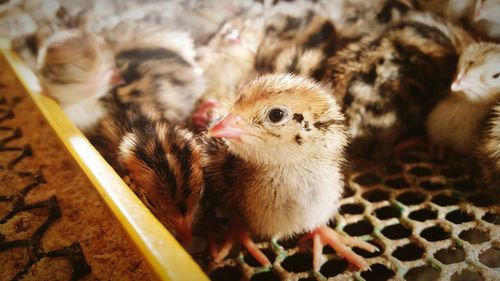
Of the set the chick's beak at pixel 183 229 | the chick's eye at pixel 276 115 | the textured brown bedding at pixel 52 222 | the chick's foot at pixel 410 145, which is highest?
the chick's eye at pixel 276 115

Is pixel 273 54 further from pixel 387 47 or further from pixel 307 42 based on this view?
pixel 387 47

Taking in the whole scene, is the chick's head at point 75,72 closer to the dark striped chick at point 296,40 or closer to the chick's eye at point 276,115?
the dark striped chick at point 296,40

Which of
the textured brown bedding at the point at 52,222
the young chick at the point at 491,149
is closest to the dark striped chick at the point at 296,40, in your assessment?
the young chick at the point at 491,149

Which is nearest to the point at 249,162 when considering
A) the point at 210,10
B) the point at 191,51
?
the point at 191,51

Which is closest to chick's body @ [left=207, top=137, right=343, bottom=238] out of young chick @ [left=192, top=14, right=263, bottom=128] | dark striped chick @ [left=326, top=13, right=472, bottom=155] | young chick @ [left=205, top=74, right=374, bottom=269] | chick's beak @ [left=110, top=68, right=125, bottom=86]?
young chick @ [left=205, top=74, right=374, bottom=269]

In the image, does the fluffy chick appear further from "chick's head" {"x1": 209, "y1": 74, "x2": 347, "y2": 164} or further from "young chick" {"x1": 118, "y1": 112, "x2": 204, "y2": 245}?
"chick's head" {"x1": 209, "y1": 74, "x2": 347, "y2": 164}

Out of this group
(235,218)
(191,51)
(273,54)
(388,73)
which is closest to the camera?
(235,218)
